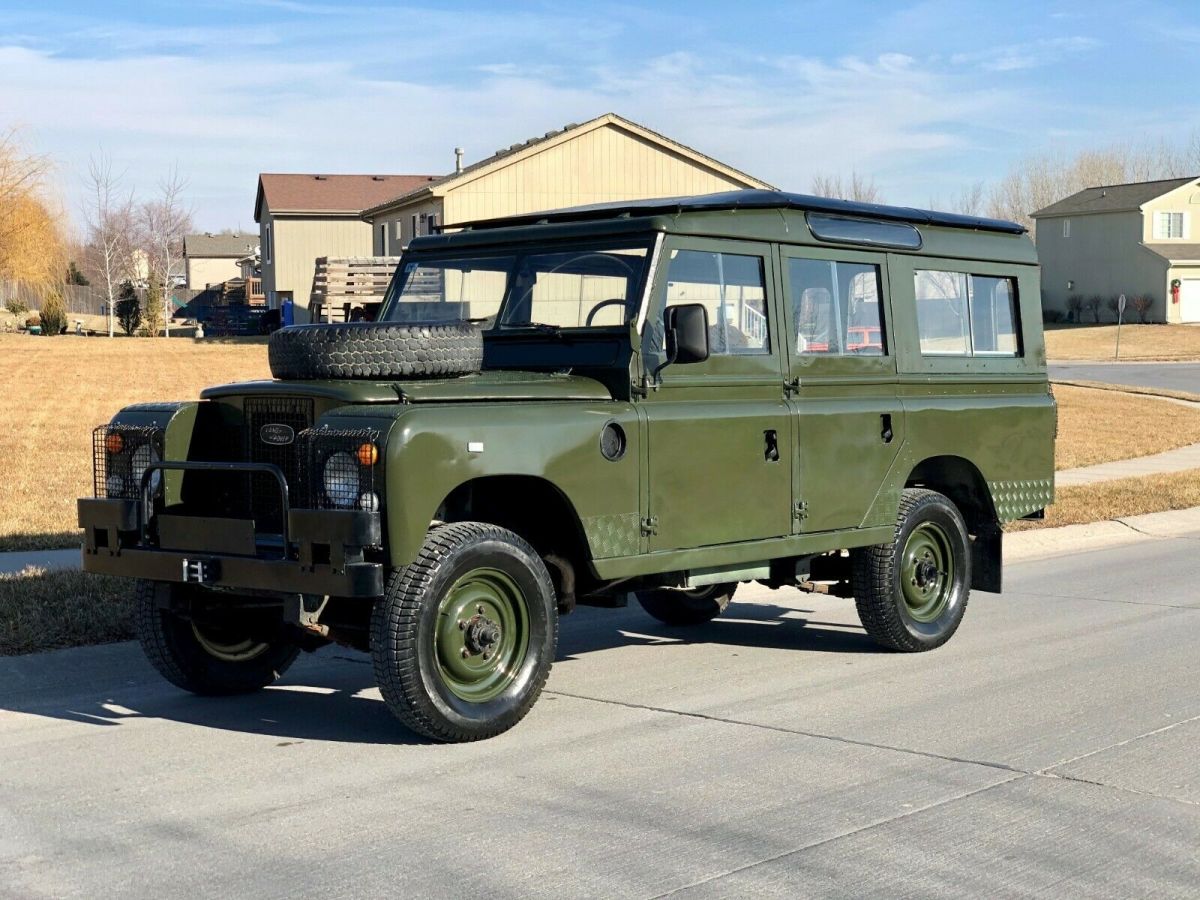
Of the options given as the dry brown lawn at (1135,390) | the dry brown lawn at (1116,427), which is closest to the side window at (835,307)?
the dry brown lawn at (1116,427)

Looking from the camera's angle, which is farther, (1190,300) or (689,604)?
(1190,300)

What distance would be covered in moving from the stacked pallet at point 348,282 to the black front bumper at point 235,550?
1090 inches

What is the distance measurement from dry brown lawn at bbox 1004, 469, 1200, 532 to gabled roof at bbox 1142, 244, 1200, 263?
55.9 m

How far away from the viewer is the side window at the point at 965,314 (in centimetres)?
873

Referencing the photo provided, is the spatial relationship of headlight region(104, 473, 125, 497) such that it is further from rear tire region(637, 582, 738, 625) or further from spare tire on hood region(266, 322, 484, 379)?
rear tire region(637, 582, 738, 625)

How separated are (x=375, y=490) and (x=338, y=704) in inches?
66.7

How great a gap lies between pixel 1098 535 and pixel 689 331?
836cm

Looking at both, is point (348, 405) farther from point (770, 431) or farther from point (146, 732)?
point (770, 431)

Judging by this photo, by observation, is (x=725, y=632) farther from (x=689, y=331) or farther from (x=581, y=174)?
(x=581, y=174)

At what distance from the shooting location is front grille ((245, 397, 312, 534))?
21.4 feet

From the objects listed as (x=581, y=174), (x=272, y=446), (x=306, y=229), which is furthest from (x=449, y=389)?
(x=306, y=229)

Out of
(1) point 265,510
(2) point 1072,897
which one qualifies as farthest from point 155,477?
(2) point 1072,897

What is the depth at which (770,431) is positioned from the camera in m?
7.52

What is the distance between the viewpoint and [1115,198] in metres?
74.9
